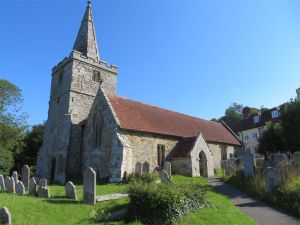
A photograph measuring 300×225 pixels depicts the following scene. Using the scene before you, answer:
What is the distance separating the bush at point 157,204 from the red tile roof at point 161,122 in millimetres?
11378

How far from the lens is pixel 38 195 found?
13.5m

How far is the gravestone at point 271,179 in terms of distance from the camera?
571 inches

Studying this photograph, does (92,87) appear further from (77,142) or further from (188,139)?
(188,139)

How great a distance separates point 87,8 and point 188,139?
2017 cm

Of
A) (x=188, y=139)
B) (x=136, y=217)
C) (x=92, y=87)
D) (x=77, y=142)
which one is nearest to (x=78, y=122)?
(x=77, y=142)

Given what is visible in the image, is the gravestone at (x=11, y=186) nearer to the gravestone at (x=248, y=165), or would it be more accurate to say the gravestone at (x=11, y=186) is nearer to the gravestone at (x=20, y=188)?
the gravestone at (x=20, y=188)

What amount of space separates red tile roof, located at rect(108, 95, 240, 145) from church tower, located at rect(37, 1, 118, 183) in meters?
3.13

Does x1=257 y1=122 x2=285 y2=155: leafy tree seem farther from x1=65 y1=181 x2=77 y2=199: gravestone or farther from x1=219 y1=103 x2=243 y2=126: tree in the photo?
x1=219 y1=103 x2=243 y2=126: tree

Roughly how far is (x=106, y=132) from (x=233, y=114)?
1961 inches

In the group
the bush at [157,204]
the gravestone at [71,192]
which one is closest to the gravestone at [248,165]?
the bush at [157,204]

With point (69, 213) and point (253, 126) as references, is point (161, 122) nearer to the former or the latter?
point (69, 213)

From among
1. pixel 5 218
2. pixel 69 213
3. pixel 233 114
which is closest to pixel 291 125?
pixel 69 213

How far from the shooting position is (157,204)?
35.2 feet

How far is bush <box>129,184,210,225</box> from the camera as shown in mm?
10602
